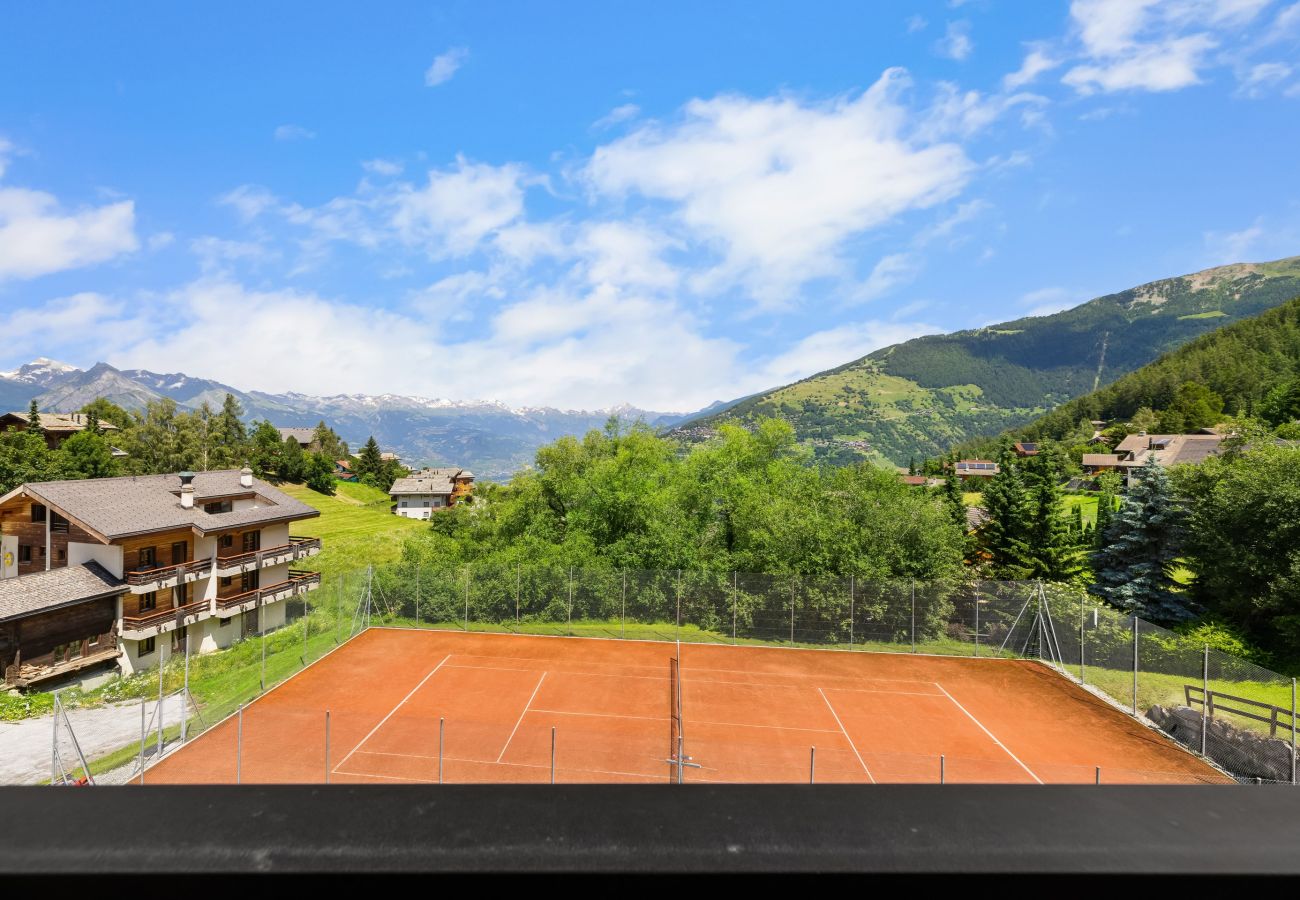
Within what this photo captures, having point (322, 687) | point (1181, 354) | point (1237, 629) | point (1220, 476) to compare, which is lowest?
point (322, 687)

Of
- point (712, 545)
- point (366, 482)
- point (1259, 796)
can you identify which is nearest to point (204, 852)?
point (1259, 796)

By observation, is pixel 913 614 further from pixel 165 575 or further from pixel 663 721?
pixel 165 575

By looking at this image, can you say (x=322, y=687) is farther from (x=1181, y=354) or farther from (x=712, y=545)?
(x=1181, y=354)

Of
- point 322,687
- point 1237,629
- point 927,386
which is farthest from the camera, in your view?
point 927,386

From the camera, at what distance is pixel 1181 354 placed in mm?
77500

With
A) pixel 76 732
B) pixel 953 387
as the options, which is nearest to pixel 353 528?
pixel 76 732

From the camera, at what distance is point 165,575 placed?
19.0 m

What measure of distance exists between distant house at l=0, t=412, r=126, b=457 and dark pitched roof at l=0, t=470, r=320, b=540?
931 inches

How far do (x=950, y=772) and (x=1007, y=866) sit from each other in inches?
507

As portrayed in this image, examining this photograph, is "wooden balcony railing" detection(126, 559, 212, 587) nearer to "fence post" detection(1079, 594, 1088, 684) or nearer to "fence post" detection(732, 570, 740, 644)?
"fence post" detection(732, 570, 740, 644)

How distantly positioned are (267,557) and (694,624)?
49.6ft

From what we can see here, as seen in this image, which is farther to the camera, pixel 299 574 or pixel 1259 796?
pixel 299 574

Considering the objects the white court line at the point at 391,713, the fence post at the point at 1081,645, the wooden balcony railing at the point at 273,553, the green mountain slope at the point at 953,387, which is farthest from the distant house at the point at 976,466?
the white court line at the point at 391,713

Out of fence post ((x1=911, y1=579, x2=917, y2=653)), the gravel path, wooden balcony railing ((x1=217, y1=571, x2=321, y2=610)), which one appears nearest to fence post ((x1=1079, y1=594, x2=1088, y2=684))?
fence post ((x1=911, y1=579, x2=917, y2=653))
